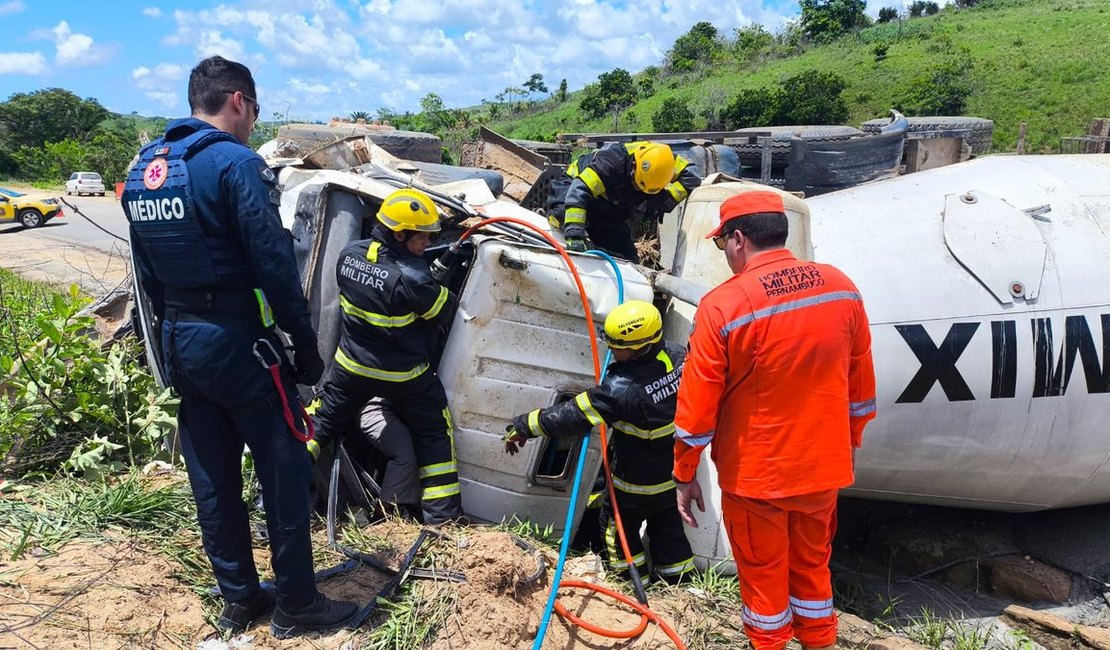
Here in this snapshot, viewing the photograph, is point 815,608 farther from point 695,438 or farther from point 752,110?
point 752,110

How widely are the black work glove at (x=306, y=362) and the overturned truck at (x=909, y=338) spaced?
982mm

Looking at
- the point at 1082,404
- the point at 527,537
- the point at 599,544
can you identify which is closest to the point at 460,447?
the point at 527,537

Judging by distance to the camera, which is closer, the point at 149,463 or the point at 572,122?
the point at 149,463

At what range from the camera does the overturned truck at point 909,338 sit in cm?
333

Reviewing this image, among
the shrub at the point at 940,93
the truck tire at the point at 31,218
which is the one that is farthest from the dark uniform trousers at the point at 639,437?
the shrub at the point at 940,93

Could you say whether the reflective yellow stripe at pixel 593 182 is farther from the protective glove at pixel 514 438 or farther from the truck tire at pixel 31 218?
the truck tire at pixel 31 218

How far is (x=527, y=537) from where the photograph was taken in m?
3.29

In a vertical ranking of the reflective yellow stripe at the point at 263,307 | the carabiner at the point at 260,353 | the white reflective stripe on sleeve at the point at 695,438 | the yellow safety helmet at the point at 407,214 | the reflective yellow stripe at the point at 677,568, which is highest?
the yellow safety helmet at the point at 407,214

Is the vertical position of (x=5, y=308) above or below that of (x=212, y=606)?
above

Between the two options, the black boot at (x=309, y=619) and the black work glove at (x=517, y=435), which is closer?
the black boot at (x=309, y=619)

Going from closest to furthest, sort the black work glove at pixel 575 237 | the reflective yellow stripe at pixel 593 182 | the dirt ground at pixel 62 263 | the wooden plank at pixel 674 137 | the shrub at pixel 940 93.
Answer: the black work glove at pixel 575 237 < the reflective yellow stripe at pixel 593 182 < the wooden plank at pixel 674 137 < the dirt ground at pixel 62 263 < the shrub at pixel 940 93

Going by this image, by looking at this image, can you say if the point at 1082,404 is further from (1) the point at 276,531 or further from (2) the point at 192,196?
(2) the point at 192,196

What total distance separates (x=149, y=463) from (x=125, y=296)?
85.7 inches

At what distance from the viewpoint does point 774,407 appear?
7.55 ft
